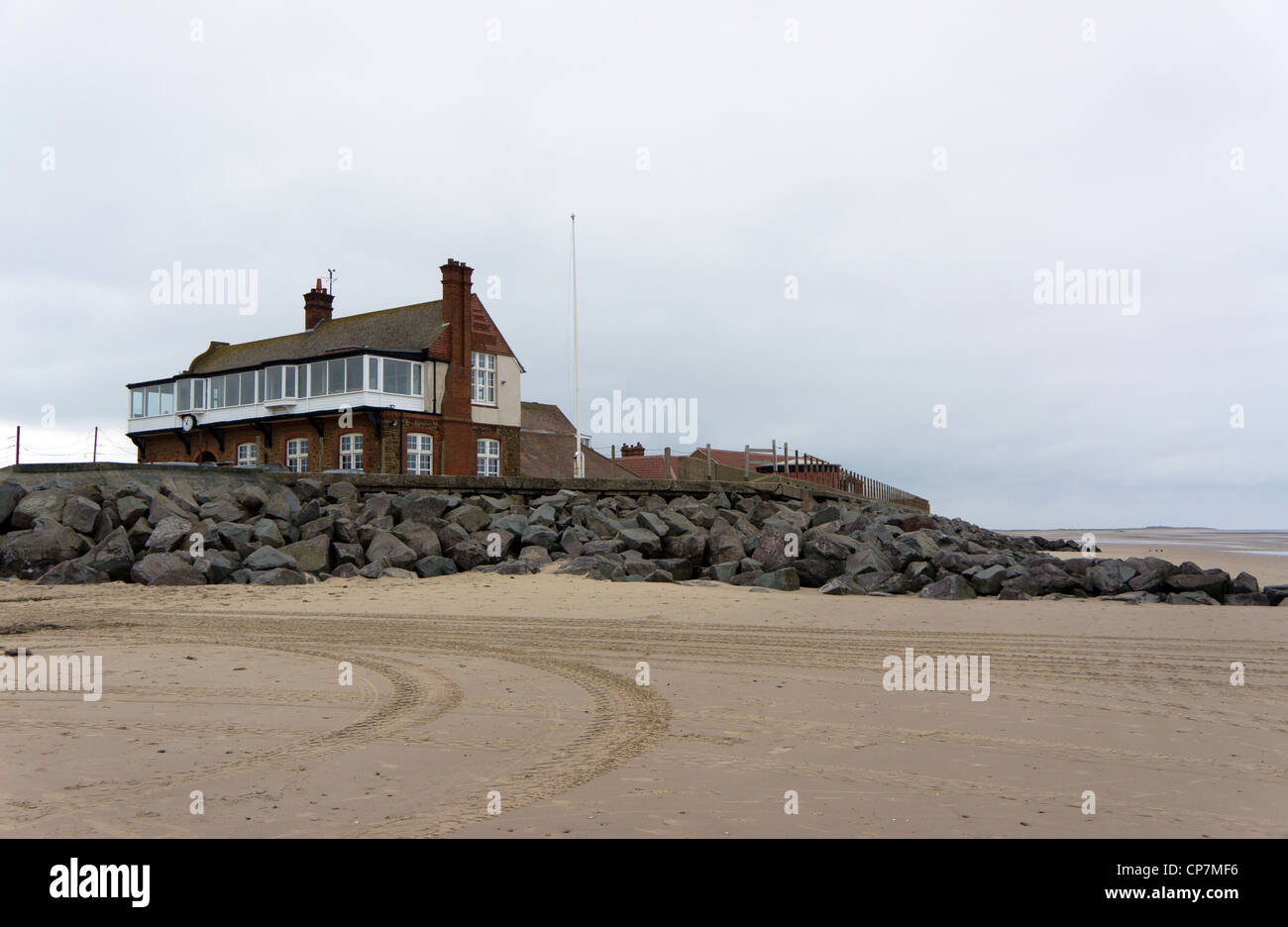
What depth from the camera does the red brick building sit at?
3334 centimetres

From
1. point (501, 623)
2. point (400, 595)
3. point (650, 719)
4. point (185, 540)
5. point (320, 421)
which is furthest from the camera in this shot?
point (320, 421)

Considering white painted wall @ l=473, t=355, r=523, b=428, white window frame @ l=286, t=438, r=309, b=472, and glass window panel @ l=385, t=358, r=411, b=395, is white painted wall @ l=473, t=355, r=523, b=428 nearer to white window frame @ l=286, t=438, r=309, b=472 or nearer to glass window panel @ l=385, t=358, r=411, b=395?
glass window panel @ l=385, t=358, r=411, b=395

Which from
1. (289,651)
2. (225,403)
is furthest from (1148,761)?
(225,403)

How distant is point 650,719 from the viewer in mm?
6133

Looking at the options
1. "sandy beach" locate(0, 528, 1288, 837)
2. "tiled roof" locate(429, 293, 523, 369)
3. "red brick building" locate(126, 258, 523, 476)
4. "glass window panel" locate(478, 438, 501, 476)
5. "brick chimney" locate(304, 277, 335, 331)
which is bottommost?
"sandy beach" locate(0, 528, 1288, 837)

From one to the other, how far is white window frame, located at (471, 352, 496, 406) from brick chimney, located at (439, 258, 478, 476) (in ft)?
0.82

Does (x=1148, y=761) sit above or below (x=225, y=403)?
below

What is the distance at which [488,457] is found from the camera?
3644 centimetres

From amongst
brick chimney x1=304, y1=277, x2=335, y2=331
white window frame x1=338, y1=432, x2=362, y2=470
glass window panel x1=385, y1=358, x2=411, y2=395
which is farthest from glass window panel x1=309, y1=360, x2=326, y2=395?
brick chimney x1=304, y1=277, x2=335, y2=331
